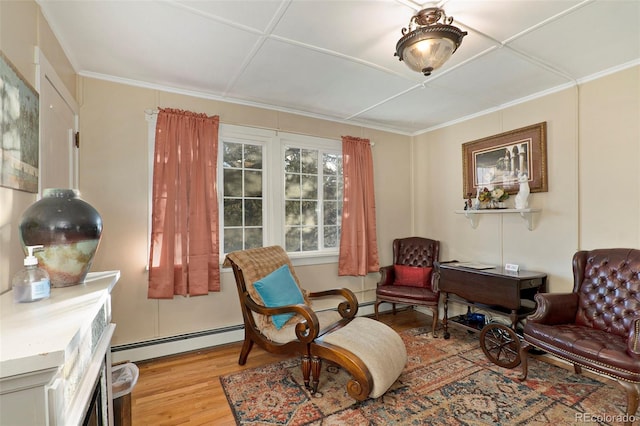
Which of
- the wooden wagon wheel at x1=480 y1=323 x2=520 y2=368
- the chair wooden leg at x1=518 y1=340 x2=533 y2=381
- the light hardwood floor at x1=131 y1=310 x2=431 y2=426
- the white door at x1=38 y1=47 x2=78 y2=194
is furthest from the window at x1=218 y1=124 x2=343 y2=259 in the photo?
the chair wooden leg at x1=518 y1=340 x2=533 y2=381

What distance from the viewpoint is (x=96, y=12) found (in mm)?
1836

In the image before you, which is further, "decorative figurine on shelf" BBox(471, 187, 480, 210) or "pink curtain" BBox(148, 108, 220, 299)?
"decorative figurine on shelf" BBox(471, 187, 480, 210)

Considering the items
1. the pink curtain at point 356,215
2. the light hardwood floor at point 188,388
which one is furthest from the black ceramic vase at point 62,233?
the pink curtain at point 356,215

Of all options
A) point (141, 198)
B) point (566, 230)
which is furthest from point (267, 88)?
point (566, 230)

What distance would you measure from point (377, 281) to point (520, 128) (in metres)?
2.50

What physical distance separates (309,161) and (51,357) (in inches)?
127

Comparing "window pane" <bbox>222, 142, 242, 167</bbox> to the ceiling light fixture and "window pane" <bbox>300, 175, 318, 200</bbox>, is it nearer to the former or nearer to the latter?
"window pane" <bbox>300, 175, 318, 200</bbox>

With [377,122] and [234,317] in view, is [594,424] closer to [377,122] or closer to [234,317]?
[234,317]

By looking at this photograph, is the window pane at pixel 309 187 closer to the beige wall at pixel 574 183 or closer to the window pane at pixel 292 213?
the window pane at pixel 292 213

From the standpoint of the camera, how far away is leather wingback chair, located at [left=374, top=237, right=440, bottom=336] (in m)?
3.38

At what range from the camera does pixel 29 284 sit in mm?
1115

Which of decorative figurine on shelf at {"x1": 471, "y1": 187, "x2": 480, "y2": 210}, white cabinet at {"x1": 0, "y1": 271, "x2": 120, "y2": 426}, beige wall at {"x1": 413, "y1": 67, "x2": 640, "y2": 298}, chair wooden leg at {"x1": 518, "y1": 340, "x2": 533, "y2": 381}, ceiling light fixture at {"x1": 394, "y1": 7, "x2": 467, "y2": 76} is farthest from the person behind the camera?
decorative figurine on shelf at {"x1": 471, "y1": 187, "x2": 480, "y2": 210}

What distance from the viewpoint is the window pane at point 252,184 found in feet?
11.0

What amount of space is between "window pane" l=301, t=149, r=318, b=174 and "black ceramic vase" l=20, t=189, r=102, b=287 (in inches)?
100
